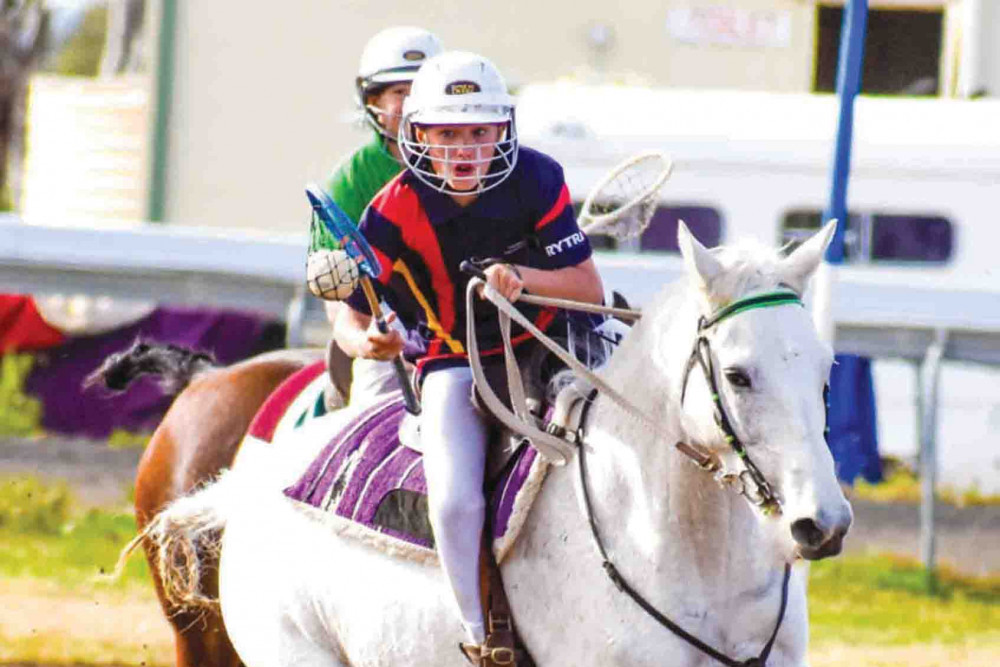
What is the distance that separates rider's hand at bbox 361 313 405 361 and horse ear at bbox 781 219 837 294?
970mm

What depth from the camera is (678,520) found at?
4508 mm

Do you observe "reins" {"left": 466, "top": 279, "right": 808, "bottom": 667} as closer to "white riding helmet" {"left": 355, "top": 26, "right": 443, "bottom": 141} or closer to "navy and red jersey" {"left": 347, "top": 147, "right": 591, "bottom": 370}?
"navy and red jersey" {"left": 347, "top": 147, "right": 591, "bottom": 370}

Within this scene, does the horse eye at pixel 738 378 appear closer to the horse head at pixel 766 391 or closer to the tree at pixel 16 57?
the horse head at pixel 766 391

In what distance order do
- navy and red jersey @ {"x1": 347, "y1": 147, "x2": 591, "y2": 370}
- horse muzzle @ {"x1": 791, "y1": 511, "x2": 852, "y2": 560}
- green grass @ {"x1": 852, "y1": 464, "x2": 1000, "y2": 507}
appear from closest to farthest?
horse muzzle @ {"x1": 791, "y1": 511, "x2": 852, "y2": 560} < navy and red jersey @ {"x1": 347, "y1": 147, "x2": 591, "y2": 370} < green grass @ {"x1": 852, "y1": 464, "x2": 1000, "y2": 507}

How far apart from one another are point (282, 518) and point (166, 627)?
3853 mm

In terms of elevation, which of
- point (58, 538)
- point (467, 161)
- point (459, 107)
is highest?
point (459, 107)

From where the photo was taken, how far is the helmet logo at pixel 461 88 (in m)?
4.84

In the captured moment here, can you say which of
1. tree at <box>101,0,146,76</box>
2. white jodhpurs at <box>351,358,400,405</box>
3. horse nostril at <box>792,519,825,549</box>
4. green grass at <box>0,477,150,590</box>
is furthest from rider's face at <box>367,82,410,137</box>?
tree at <box>101,0,146,76</box>

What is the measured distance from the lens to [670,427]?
4508mm

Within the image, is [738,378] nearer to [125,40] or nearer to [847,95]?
[847,95]

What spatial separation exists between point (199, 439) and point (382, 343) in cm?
193

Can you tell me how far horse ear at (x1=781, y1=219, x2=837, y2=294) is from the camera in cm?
432

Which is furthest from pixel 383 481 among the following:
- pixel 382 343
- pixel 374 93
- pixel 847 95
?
pixel 847 95

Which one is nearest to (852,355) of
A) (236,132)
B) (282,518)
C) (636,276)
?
(636,276)
